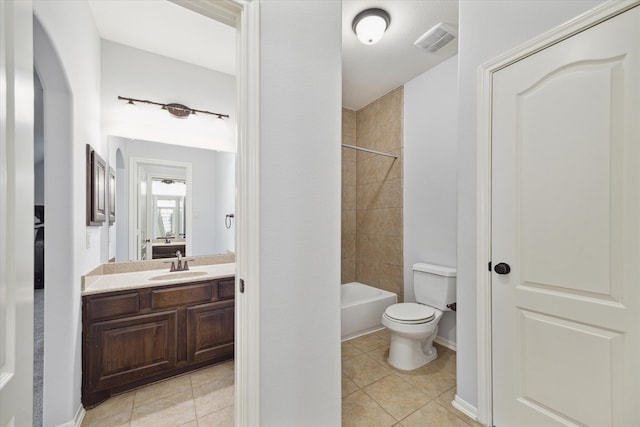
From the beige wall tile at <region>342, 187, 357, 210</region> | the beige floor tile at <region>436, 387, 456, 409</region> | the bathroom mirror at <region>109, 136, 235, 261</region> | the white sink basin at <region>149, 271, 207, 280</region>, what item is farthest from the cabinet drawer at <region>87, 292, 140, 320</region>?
the beige wall tile at <region>342, 187, 357, 210</region>

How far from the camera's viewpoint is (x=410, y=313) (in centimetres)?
219

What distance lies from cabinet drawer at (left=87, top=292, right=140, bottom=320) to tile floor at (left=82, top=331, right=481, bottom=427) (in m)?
0.57

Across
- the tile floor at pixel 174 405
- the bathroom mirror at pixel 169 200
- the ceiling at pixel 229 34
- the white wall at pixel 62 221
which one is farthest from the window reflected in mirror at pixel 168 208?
the tile floor at pixel 174 405

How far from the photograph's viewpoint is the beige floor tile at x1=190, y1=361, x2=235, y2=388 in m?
1.97

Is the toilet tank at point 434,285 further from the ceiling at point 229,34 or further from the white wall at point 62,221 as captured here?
the white wall at point 62,221

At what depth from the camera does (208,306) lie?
6.87 ft

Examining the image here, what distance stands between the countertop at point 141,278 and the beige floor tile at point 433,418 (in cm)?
158

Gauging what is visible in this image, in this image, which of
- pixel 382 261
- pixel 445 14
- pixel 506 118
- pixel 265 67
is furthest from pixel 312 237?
pixel 382 261

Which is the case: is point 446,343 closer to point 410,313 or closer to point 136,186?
point 410,313

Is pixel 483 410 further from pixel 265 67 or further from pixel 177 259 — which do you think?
pixel 177 259

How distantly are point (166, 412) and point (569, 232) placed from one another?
8.02 feet

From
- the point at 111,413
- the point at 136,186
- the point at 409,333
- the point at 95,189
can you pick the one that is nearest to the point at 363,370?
the point at 409,333

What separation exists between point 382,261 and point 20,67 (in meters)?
3.10

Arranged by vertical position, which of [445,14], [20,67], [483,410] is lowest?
[483,410]
